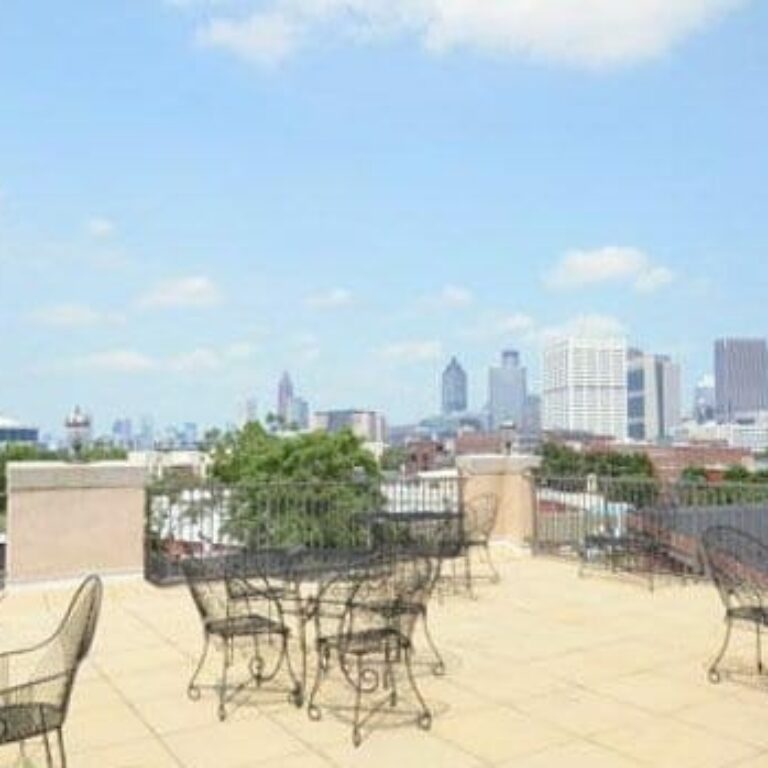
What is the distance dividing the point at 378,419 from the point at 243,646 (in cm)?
11924

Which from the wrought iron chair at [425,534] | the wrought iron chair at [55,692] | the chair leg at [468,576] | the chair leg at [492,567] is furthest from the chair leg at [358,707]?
the chair leg at [492,567]

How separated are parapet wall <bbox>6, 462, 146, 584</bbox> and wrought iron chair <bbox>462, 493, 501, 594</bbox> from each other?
122 inches

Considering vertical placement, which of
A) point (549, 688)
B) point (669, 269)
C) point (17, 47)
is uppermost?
point (669, 269)

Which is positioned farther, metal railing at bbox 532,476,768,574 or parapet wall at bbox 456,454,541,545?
parapet wall at bbox 456,454,541,545

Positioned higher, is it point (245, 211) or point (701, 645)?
point (245, 211)

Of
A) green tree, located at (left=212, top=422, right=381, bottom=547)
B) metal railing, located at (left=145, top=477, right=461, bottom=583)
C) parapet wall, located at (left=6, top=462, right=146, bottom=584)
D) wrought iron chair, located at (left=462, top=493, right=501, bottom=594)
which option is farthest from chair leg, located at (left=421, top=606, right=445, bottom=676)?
parapet wall, located at (left=6, top=462, right=146, bottom=584)

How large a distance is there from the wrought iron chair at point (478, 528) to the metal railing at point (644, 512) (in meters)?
0.58

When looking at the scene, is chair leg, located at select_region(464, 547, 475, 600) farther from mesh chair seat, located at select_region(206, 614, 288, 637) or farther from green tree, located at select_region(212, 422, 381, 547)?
mesh chair seat, located at select_region(206, 614, 288, 637)

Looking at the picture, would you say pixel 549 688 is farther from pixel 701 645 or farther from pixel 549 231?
pixel 549 231

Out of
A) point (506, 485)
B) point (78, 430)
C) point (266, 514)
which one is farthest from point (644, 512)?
point (78, 430)

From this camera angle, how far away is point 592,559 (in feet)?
33.0

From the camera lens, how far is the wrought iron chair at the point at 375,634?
493 centimetres

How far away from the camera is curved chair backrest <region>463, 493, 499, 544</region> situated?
33.2 feet

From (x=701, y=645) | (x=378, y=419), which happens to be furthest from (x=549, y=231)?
(x=378, y=419)
